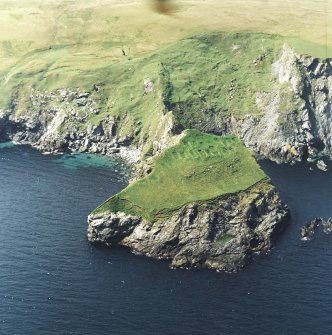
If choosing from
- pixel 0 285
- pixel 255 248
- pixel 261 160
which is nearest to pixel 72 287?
pixel 0 285

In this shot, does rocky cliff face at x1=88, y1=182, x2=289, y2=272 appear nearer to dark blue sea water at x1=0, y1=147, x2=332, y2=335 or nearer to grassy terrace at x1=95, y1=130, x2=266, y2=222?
grassy terrace at x1=95, y1=130, x2=266, y2=222

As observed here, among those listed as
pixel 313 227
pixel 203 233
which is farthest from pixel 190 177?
pixel 313 227

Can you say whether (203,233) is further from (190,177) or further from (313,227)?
(313,227)

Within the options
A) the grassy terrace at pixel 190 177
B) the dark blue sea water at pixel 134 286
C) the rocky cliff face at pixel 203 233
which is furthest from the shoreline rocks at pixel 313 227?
the grassy terrace at pixel 190 177

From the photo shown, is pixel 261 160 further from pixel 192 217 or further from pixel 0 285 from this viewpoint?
pixel 0 285

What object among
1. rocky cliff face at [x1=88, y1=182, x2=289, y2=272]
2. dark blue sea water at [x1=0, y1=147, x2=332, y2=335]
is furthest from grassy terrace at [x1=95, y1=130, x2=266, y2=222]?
dark blue sea water at [x1=0, y1=147, x2=332, y2=335]

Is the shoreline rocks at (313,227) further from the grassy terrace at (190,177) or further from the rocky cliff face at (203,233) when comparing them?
the grassy terrace at (190,177)
